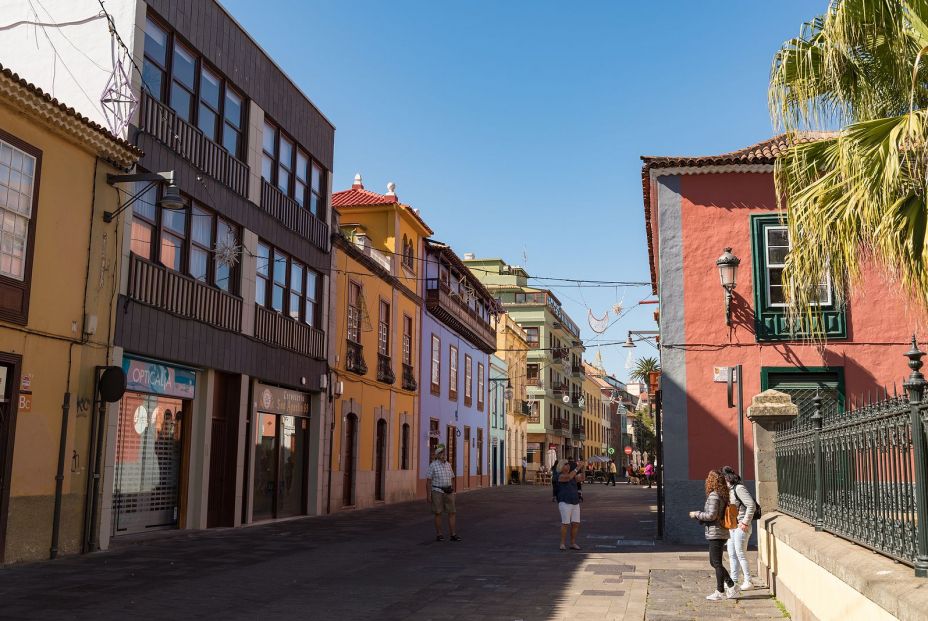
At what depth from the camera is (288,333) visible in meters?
22.0

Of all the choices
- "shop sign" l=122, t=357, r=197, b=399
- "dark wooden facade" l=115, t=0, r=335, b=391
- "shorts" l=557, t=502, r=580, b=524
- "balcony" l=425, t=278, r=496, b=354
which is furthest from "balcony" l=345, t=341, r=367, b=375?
"shorts" l=557, t=502, r=580, b=524

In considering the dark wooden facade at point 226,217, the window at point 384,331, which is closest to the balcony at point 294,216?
the dark wooden facade at point 226,217

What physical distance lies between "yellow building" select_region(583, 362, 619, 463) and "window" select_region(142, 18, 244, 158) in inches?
2740

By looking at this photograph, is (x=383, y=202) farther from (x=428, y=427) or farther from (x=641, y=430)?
(x=641, y=430)

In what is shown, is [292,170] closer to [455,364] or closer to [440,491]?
[440,491]

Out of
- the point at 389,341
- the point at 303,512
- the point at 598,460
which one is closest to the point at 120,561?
the point at 303,512

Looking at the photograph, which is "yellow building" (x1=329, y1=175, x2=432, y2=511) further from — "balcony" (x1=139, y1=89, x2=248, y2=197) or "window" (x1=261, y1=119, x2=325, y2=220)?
"balcony" (x1=139, y1=89, x2=248, y2=197)

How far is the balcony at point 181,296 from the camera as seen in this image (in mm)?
15648

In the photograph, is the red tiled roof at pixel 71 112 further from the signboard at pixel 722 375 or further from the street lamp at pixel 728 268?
the signboard at pixel 722 375

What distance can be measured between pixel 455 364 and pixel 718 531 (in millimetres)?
30614

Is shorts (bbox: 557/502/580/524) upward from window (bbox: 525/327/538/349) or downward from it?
downward

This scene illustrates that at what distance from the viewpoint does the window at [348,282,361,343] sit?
26375mm

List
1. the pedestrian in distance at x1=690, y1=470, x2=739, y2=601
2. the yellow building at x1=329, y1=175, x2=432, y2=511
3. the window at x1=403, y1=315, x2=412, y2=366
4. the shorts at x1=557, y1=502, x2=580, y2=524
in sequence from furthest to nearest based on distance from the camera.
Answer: the window at x1=403, y1=315, x2=412, y2=366
the yellow building at x1=329, y1=175, x2=432, y2=511
the shorts at x1=557, y1=502, x2=580, y2=524
the pedestrian in distance at x1=690, y1=470, x2=739, y2=601

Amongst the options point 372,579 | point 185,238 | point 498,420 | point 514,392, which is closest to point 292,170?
point 185,238
